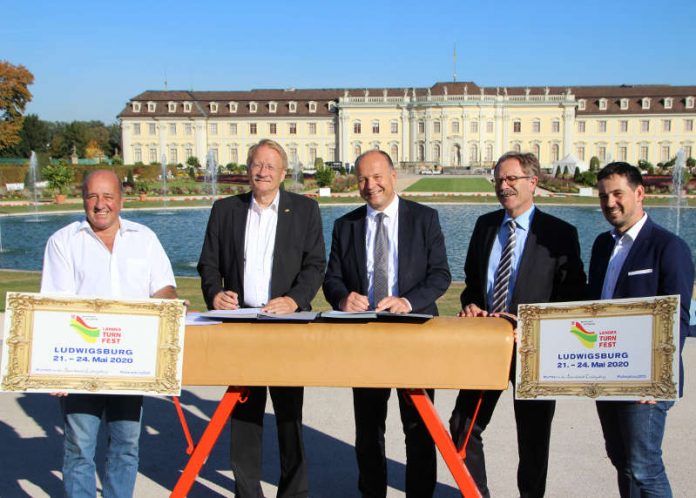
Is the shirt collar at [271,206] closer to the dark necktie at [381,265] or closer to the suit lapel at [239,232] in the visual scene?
the suit lapel at [239,232]

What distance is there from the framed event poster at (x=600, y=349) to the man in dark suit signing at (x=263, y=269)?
0.97 meters

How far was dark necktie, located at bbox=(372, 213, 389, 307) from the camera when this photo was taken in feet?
9.21

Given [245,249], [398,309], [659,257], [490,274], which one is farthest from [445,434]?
[245,249]

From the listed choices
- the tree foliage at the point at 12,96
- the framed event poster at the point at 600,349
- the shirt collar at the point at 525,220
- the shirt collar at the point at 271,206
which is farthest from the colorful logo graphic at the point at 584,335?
the tree foliage at the point at 12,96

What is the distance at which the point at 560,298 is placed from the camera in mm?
2705

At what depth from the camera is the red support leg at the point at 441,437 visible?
7.57 ft

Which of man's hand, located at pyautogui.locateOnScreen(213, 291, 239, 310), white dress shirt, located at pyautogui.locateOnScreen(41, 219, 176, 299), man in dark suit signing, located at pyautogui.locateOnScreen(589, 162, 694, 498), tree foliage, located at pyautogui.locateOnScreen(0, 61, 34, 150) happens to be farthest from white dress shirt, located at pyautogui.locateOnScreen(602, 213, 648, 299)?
tree foliage, located at pyautogui.locateOnScreen(0, 61, 34, 150)

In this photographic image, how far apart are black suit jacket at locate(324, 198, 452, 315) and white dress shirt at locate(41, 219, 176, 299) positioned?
29.5 inches

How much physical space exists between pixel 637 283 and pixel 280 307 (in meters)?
1.24

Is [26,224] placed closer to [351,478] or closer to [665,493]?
[351,478]

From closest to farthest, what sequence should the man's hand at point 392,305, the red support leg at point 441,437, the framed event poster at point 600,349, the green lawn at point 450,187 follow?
1. the framed event poster at point 600,349
2. the red support leg at point 441,437
3. the man's hand at point 392,305
4. the green lawn at point 450,187

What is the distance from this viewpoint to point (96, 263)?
8.09ft

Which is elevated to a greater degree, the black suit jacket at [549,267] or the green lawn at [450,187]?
the green lawn at [450,187]

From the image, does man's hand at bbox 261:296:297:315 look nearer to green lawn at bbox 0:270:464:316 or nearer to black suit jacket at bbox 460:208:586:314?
black suit jacket at bbox 460:208:586:314
